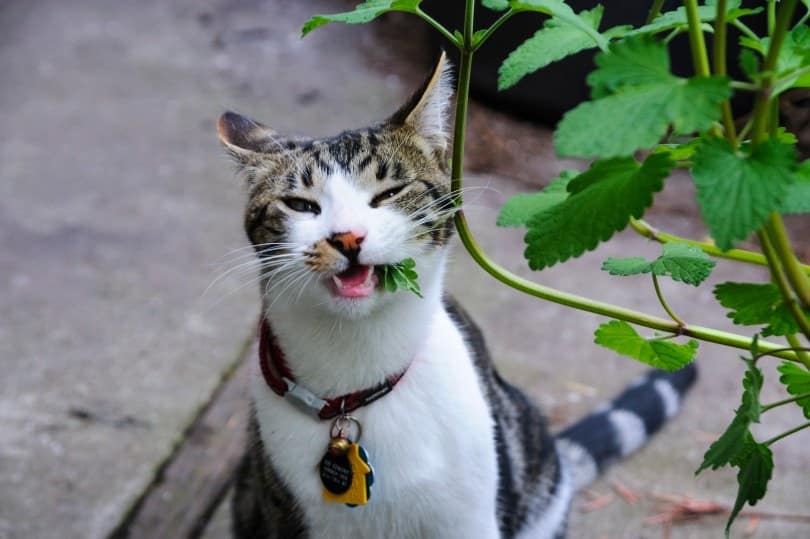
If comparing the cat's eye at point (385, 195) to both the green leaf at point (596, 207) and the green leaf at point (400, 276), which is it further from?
the green leaf at point (596, 207)

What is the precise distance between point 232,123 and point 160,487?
3.53 feet

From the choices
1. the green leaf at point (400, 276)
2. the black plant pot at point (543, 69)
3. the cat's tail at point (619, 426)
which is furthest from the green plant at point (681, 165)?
the black plant pot at point (543, 69)

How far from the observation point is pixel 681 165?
1.05m

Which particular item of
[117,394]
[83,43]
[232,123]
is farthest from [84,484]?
[83,43]

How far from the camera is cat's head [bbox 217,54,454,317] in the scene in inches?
60.0

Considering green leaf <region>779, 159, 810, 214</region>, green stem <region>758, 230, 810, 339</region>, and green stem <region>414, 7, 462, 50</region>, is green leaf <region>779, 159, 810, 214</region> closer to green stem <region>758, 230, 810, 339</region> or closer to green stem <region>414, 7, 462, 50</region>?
green stem <region>758, 230, 810, 339</region>

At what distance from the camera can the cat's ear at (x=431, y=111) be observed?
1.69m

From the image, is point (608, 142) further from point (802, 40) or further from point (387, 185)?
point (387, 185)

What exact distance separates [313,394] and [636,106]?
105cm

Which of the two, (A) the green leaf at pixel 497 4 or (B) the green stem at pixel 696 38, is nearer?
(B) the green stem at pixel 696 38

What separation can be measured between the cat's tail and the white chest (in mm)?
740

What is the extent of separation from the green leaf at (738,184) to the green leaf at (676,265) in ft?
1.03

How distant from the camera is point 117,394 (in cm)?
277

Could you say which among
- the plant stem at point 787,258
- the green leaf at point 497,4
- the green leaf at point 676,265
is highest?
the green leaf at point 497,4
